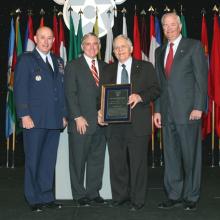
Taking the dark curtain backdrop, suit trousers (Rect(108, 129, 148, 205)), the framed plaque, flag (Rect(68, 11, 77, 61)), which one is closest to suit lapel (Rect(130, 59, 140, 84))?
the framed plaque

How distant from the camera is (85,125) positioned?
13.2 ft

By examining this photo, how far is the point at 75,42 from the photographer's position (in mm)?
6906

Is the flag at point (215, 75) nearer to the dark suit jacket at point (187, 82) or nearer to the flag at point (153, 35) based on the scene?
the flag at point (153, 35)

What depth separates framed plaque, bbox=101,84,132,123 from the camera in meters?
3.83

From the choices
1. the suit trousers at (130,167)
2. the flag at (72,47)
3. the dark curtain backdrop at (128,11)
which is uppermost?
the dark curtain backdrop at (128,11)

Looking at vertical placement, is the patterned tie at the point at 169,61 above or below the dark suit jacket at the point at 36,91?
above

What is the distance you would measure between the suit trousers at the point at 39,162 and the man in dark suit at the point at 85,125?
184 millimetres

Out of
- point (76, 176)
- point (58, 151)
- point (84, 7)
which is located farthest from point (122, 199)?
point (84, 7)

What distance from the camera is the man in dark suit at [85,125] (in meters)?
4.02

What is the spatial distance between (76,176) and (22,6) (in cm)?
460

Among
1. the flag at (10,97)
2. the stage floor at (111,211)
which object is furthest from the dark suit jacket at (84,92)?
the flag at (10,97)

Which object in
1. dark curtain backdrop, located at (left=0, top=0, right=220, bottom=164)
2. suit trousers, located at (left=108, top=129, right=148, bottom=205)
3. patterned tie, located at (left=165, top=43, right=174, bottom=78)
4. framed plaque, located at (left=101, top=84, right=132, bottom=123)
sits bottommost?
suit trousers, located at (left=108, top=129, right=148, bottom=205)

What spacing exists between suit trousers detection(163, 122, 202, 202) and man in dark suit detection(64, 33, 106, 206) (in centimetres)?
60

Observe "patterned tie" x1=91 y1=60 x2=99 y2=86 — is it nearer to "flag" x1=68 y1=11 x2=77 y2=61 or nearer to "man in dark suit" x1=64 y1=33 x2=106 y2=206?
"man in dark suit" x1=64 y1=33 x2=106 y2=206
